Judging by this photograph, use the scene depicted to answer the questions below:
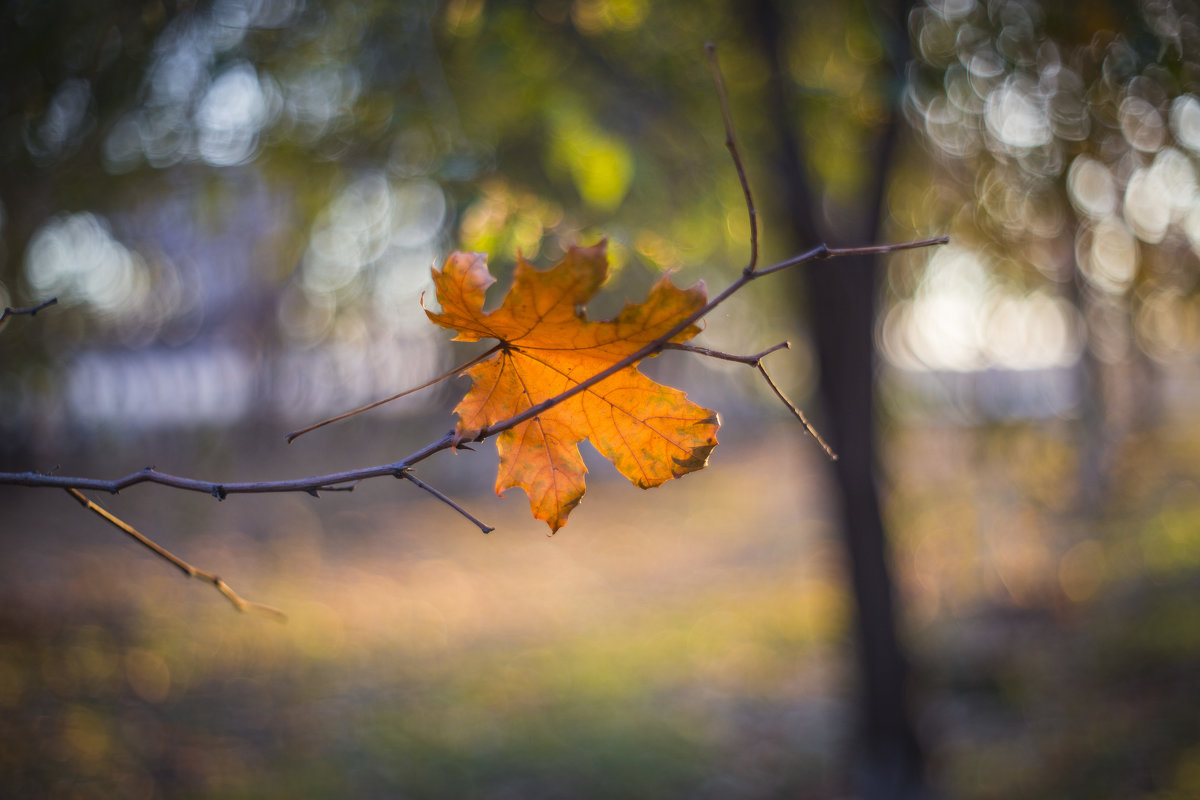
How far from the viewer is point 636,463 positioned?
66cm

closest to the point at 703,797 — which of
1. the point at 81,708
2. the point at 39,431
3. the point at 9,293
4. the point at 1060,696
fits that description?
the point at 1060,696

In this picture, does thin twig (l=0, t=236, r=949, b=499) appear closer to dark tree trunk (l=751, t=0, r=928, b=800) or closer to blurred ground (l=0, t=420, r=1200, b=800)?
dark tree trunk (l=751, t=0, r=928, b=800)

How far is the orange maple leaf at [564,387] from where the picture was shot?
0.57 metres

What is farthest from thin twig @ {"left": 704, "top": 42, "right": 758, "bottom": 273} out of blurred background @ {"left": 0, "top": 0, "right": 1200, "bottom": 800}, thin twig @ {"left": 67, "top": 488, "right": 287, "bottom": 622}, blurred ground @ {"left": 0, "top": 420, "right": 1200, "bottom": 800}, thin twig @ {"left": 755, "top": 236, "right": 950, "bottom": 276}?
blurred ground @ {"left": 0, "top": 420, "right": 1200, "bottom": 800}

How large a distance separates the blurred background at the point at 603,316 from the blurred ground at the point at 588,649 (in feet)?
0.12

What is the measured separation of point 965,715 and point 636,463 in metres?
3.93

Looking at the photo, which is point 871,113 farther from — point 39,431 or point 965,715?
point 39,431

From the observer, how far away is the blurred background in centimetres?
213

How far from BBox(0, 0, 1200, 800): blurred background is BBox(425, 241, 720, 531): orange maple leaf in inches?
3.2

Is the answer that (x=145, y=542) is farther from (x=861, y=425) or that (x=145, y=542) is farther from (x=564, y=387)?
(x=861, y=425)

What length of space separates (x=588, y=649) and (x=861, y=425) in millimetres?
2960

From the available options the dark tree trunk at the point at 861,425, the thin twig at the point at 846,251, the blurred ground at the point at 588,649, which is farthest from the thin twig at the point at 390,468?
the blurred ground at the point at 588,649

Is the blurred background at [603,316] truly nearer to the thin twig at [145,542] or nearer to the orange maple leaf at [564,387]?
the orange maple leaf at [564,387]

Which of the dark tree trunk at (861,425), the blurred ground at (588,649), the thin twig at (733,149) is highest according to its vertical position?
the thin twig at (733,149)
